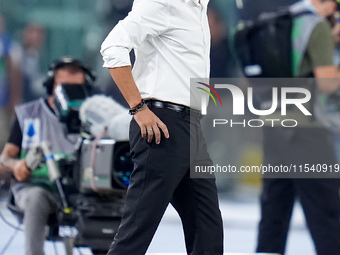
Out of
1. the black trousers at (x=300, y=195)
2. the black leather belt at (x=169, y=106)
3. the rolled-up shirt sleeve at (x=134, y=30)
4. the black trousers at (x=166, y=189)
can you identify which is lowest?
the black trousers at (x=300, y=195)

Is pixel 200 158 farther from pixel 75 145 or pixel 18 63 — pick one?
pixel 18 63

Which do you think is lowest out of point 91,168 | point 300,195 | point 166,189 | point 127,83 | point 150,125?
point 300,195

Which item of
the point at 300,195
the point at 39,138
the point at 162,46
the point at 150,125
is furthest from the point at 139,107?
the point at 39,138

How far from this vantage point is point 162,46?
222cm

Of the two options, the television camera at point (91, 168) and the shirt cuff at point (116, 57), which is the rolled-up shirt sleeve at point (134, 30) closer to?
the shirt cuff at point (116, 57)

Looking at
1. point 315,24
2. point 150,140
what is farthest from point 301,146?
point 150,140

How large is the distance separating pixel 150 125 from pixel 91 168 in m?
1.18

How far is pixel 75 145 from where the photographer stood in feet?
11.5

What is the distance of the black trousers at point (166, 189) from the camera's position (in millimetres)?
2146

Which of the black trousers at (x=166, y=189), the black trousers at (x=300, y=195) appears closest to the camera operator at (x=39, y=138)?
the black trousers at (x=300, y=195)

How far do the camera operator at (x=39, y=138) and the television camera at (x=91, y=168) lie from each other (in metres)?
0.08

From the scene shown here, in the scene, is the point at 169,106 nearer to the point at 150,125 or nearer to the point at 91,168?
the point at 150,125

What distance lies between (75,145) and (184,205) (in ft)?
4.37

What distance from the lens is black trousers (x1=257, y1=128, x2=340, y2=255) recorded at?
3.20 meters
